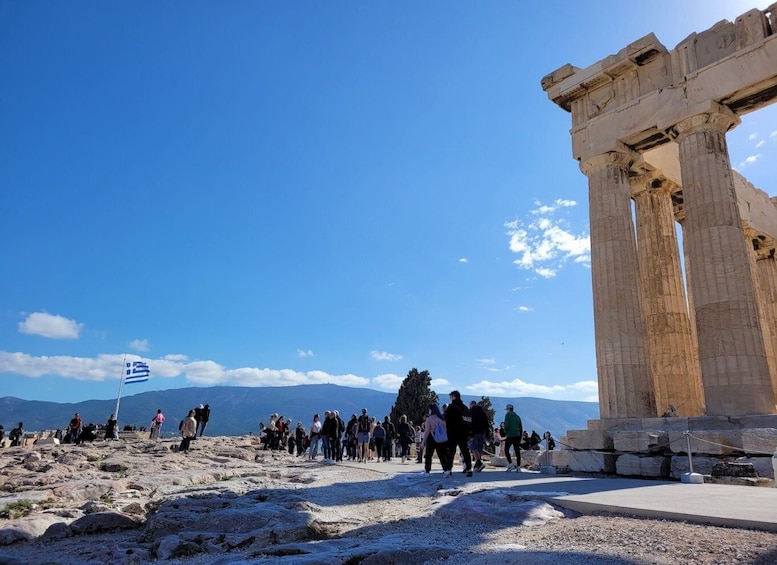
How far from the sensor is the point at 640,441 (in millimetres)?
12070

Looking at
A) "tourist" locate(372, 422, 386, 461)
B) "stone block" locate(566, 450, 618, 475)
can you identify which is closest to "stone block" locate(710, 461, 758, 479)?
"stone block" locate(566, 450, 618, 475)

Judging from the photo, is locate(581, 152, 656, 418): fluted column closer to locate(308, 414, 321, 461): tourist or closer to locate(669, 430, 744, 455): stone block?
locate(669, 430, 744, 455): stone block

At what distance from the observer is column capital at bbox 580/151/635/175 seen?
15.9 meters

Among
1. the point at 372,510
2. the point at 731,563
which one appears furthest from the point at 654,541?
the point at 372,510

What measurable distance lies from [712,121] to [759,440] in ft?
28.2

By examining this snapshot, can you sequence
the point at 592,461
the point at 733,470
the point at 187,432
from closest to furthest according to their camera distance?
the point at 733,470 → the point at 592,461 → the point at 187,432

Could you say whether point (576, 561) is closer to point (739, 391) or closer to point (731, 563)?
point (731, 563)

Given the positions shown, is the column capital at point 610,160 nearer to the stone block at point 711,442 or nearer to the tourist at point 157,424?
the stone block at point 711,442

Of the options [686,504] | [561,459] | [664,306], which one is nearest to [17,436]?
[561,459]

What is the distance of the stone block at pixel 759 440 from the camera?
10.2 metres

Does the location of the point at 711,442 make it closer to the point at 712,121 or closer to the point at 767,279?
the point at 712,121

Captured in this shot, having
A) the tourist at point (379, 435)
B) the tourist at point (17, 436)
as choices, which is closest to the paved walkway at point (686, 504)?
the tourist at point (379, 435)

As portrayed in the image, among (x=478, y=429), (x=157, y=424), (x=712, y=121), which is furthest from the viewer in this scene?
(x=157, y=424)

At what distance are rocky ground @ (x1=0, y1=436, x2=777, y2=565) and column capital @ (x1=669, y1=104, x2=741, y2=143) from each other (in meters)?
11.4
